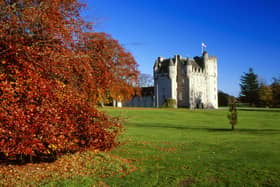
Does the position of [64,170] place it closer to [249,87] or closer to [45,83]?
[45,83]

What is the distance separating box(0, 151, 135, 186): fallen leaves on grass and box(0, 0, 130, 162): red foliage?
26.3 inches

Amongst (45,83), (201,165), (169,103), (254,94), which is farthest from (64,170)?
(254,94)

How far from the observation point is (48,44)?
8.09 m

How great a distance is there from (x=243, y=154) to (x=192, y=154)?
227 centimetres

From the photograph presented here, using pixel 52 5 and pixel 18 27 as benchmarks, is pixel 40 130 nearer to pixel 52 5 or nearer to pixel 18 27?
pixel 18 27

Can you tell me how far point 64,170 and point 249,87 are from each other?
344 feet

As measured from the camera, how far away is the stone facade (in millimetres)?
76938

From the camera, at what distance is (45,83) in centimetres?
722

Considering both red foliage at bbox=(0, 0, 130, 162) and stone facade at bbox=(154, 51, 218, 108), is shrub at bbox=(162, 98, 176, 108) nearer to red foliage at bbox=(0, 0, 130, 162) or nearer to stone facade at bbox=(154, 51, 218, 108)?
stone facade at bbox=(154, 51, 218, 108)

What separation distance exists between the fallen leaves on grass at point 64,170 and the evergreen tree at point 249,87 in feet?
316

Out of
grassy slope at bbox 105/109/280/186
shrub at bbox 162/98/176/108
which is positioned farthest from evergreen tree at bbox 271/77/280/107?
grassy slope at bbox 105/109/280/186

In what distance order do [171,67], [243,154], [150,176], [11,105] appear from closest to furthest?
[11,105]
[150,176]
[243,154]
[171,67]

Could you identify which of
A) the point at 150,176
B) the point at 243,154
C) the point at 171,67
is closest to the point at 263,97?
the point at 171,67

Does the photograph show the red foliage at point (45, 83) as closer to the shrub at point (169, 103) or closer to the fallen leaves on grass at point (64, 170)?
the fallen leaves on grass at point (64, 170)
